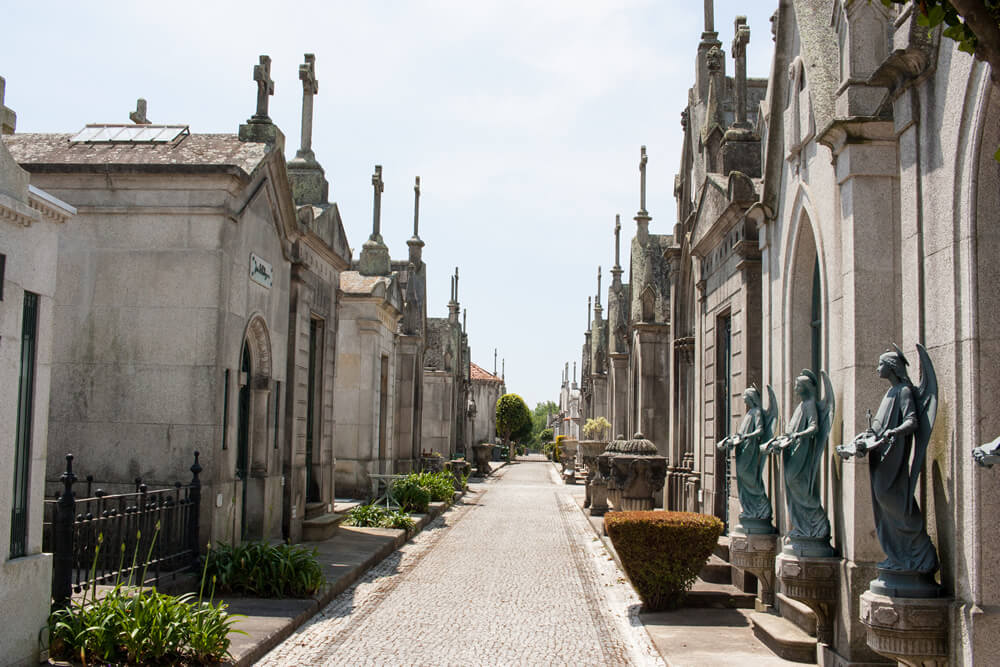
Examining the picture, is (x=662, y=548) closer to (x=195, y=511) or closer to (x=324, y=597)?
(x=324, y=597)

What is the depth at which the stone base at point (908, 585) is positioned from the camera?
18.3 feet

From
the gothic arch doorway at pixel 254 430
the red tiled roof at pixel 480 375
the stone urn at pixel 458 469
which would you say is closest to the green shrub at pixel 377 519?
the gothic arch doorway at pixel 254 430

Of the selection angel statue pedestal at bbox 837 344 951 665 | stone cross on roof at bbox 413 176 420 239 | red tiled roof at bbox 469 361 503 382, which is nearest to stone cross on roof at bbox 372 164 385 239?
stone cross on roof at bbox 413 176 420 239

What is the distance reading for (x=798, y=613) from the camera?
8.27 m

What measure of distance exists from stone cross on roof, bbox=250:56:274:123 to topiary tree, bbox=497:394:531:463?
61.9 metres

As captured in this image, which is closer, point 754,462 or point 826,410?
point 826,410

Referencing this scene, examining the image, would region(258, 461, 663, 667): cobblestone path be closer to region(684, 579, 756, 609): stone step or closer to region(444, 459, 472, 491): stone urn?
region(684, 579, 756, 609): stone step

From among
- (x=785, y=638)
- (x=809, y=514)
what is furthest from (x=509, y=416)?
(x=809, y=514)

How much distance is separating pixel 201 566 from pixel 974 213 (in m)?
7.84

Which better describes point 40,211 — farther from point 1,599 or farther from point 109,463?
point 109,463

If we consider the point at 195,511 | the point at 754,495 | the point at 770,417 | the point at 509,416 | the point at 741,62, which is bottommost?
the point at 195,511

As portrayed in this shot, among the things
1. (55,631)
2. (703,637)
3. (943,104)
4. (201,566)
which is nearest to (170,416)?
(201,566)

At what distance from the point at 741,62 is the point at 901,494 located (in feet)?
27.7

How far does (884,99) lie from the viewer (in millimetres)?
6660
